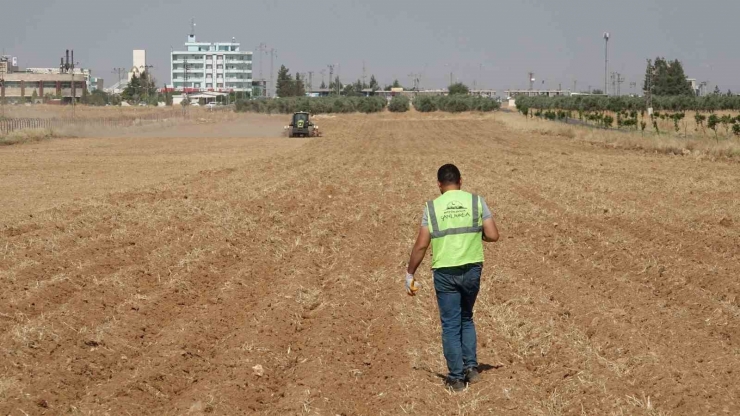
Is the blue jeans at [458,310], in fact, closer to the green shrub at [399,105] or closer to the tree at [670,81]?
the green shrub at [399,105]

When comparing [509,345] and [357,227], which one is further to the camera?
[357,227]

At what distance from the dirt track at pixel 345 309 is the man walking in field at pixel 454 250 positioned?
1.82 feet

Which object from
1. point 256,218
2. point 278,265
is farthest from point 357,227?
point 278,265

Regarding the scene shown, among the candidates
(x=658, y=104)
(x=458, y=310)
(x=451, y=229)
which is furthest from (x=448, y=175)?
(x=658, y=104)

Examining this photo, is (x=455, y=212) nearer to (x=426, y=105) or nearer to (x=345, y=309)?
(x=345, y=309)

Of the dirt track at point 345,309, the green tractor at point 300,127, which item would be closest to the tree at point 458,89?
the green tractor at point 300,127

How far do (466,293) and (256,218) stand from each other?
37.5 feet

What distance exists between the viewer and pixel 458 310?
7.86 metres

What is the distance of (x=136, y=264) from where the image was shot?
45.6 feet

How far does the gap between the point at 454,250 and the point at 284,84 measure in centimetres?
18878

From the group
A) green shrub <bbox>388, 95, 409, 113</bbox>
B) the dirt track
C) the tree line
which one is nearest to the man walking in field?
the dirt track

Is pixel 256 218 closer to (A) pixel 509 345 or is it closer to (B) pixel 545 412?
(A) pixel 509 345

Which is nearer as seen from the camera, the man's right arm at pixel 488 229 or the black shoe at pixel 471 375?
the man's right arm at pixel 488 229

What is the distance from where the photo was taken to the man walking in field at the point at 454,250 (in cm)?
778
